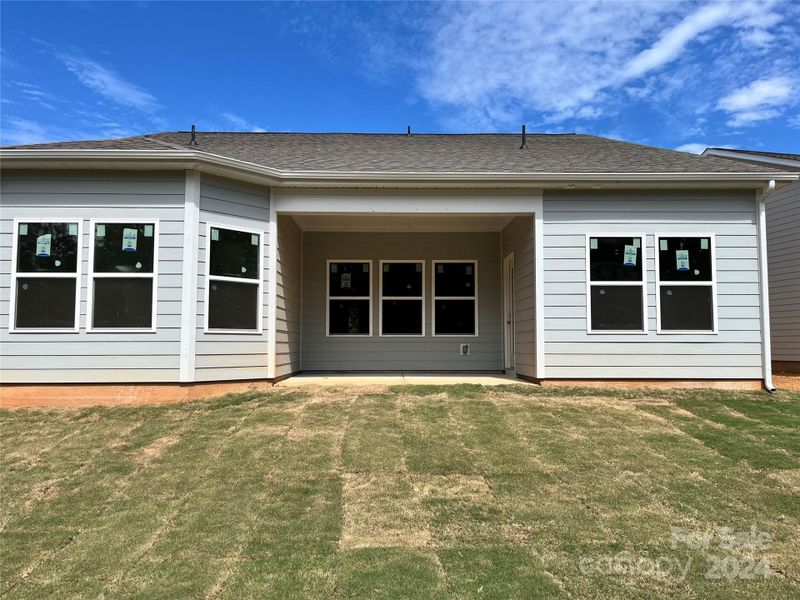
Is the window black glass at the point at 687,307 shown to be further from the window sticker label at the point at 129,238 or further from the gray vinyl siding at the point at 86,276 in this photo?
the window sticker label at the point at 129,238

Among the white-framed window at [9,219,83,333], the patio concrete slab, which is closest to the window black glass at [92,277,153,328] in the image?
the white-framed window at [9,219,83,333]

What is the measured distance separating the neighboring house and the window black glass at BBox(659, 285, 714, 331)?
28mm

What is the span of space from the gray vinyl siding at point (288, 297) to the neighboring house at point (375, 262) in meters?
0.06

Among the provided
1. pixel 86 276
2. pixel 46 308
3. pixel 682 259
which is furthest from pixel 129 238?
pixel 682 259

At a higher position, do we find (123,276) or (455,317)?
(123,276)

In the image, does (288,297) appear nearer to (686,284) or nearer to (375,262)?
(375,262)

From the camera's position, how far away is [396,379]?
8.53 metres

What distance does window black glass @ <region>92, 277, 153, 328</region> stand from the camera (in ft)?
22.2

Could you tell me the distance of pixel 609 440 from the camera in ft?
17.3

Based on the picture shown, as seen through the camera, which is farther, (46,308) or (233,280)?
(233,280)

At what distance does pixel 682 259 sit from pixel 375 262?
503 centimetres

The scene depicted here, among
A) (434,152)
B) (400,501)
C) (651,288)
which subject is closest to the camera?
(400,501)

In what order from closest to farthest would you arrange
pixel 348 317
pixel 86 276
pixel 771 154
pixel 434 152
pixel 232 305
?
pixel 86 276, pixel 232 305, pixel 434 152, pixel 348 317, pixel 771 154

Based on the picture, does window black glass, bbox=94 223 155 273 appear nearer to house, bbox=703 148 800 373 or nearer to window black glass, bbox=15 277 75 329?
window black glass, bbox=15 277 75 329
